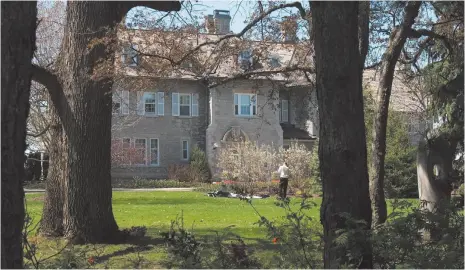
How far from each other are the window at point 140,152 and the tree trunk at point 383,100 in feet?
85.7

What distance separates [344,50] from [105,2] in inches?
241

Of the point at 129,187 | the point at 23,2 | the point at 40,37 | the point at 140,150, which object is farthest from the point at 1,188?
the point at 140,150

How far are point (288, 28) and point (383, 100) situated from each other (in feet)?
7.80

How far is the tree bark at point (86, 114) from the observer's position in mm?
9586

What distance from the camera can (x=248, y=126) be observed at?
126ft

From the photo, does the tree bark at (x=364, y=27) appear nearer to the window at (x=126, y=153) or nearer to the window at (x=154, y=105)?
the window at (x=126, y=153)

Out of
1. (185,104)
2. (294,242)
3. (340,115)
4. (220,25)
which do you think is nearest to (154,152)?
(185,104)

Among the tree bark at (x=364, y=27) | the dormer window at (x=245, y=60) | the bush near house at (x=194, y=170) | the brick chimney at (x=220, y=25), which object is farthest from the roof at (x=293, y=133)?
the tree bark at (x=364, y=27)

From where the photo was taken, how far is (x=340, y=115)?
Result: 4.67 meters

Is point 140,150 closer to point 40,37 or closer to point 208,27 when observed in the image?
point 40,37

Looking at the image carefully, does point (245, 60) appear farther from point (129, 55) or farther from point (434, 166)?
point (434, 166)

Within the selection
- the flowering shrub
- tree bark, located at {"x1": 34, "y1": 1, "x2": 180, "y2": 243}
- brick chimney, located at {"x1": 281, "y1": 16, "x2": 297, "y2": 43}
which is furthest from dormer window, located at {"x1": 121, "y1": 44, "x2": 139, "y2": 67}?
the flowering shrub

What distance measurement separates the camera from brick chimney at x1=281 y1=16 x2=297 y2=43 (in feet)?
35.1

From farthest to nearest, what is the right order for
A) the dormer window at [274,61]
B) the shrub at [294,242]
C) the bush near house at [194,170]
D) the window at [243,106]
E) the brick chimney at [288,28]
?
the window at [243,106]
the bush near house at [194,170]
the dormer window at [274,61]
the brick chimney at [288,28]
the shrub at [294,242]
